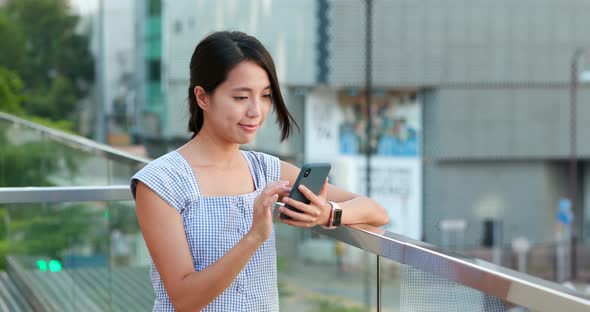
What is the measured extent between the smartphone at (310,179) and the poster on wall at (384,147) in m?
33.4

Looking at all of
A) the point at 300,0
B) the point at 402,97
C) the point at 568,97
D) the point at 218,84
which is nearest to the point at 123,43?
the point at 300,0

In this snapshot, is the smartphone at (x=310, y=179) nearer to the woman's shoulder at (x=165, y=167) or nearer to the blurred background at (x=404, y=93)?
the woman's shoulder at (x=165, y=167)

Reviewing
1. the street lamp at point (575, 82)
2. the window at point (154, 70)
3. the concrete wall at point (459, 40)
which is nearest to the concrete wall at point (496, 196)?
the street lamp at point (575, 82)

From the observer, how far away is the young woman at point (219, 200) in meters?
1.71

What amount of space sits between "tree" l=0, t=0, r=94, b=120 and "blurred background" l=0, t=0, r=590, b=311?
5 cm

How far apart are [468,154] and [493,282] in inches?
1370

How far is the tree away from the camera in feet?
104

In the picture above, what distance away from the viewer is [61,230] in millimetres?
4543

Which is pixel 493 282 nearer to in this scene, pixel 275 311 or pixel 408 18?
pixel 275 311

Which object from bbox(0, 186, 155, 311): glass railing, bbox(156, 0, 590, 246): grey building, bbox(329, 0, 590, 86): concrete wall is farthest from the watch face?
bbox(329, 0, 590, 86): concrete wall

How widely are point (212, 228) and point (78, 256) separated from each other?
9.16ft

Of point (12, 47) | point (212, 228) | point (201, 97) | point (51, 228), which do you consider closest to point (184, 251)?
point (212, 228)

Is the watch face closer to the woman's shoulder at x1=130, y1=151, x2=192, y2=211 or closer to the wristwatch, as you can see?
the wristwatch

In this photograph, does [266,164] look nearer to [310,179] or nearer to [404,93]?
[310,179]
